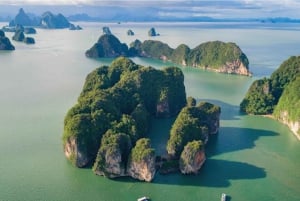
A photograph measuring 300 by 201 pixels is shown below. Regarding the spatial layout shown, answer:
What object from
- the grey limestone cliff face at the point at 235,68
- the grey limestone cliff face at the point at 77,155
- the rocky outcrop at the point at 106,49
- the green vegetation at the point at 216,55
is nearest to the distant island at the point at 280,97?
the grey limestone cliff face at the point at 235,68

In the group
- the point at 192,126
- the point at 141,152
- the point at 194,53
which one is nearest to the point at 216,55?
the point at 194,53

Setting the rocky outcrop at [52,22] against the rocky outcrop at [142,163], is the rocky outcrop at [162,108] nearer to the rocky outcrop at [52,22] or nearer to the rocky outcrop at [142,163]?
the rocky outcrop at [142,163]

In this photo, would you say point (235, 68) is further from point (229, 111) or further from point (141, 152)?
point (141, 152)

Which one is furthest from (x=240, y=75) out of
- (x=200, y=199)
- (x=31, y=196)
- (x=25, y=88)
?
(x=31, y=196)

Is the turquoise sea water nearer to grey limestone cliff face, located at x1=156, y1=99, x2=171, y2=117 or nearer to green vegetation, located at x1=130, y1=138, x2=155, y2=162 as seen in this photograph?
grey limestone cliff face, located at x1=156, y1=99, x2=171, y2=117

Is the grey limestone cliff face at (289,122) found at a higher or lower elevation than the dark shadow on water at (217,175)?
higher

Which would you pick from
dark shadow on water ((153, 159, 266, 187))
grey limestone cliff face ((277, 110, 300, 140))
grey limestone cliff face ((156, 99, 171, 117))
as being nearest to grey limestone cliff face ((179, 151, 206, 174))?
dark shadow on water ((153, 159, 266, 187))
